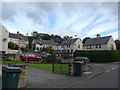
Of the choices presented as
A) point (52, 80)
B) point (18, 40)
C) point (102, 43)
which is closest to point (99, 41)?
point (102, 43)

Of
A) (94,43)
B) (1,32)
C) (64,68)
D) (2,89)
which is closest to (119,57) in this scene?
(94,43)

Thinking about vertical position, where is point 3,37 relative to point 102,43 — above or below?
above

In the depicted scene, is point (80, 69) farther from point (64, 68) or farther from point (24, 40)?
point (24, 40)

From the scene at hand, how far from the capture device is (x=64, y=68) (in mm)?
14711

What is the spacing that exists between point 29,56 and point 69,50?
39.9 metres

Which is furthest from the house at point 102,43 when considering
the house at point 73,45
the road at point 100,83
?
the road at point 100,83

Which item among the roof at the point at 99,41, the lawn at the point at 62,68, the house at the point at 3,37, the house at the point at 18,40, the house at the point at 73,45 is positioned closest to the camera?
the lawn at the point at 62,68

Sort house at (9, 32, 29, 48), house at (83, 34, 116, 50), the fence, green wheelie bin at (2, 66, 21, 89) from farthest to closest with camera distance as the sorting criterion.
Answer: house at (9, 32, 29, 48) < house at (83, 34, 116, 50) < the fence < green wheelie bin at (2, 66, 21, 89)

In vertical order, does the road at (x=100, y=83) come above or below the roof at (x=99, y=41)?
below

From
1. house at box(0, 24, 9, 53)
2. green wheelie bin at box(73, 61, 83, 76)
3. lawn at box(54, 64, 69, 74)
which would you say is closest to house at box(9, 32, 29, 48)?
house at box(0, 24, 9, 53)

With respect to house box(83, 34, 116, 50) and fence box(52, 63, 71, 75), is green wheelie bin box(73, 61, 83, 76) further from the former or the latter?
house box(83, 34, 116, 50)

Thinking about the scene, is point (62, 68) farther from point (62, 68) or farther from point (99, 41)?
point (99, 41)

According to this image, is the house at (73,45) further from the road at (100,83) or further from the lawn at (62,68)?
the road at (100,83)

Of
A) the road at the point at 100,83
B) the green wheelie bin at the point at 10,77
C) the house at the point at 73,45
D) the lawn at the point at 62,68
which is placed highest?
the house at the point at 73,45
